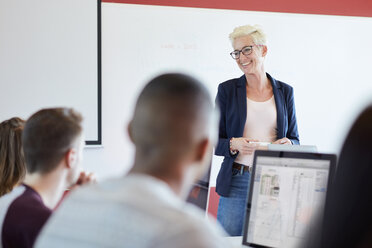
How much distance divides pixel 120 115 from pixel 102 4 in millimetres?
889

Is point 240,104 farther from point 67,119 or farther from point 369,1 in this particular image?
point 369,1

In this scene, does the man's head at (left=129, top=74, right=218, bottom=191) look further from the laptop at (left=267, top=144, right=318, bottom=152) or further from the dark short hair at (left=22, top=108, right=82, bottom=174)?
the laptop at (left=267, top=144, right=318, bottom=152)

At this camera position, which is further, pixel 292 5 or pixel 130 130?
pixel 292 5

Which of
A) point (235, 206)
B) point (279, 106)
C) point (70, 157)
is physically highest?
point (279, 106)

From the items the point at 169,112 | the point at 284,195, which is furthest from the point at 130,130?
the point at 284,195

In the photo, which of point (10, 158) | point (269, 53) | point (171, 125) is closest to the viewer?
point (171, 125)

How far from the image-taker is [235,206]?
2.47m

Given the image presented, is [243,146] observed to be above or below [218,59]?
below

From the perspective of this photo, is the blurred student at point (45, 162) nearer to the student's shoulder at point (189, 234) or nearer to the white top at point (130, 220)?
the white top at point (130, 220)

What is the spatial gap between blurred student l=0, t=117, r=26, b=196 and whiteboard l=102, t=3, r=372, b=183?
187 cm

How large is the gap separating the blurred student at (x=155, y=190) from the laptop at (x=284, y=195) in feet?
2.47

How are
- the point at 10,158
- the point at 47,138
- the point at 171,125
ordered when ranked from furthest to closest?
1. the point at 10,158
2. the point at 47,138
3. the point at 171,125

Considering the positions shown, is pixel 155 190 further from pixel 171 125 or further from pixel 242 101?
pixel 242 101

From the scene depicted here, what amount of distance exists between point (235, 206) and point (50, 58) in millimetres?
2078
